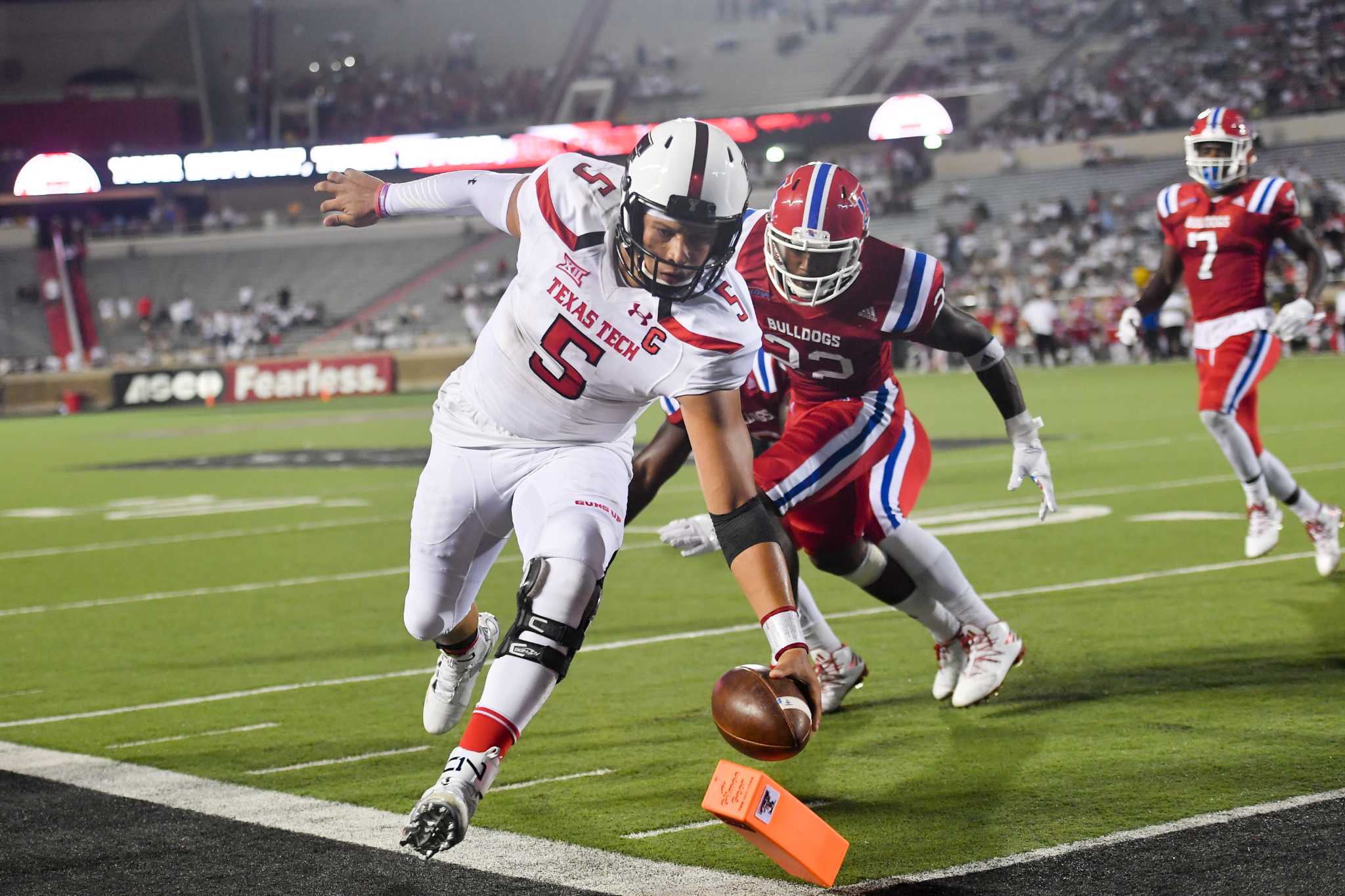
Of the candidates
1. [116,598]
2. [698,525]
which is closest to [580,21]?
[116,598]

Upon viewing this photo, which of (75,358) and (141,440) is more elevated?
(141,440)

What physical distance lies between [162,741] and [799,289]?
8.25 feet

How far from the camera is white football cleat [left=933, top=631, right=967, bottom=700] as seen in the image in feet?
17.6

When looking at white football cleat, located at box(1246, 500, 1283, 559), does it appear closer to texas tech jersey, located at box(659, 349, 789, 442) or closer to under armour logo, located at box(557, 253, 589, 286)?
texas tech jersey, located at box(659, 349, 789, 442)

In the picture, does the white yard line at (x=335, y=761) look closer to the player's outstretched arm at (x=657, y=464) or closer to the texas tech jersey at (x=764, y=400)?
the player's outstretched arm at (x=657, y=464)

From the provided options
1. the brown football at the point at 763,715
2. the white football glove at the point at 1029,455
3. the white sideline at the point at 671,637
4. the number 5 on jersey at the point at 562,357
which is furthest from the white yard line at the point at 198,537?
the brown football at the point at 763,715

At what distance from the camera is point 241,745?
506 centimetres

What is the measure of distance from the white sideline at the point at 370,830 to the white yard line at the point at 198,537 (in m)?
5.56

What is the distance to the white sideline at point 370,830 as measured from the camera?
3502mm

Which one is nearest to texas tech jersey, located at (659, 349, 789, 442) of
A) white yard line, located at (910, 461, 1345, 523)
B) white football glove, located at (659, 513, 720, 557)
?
white football glove, located at (659, 513, 720, 557)

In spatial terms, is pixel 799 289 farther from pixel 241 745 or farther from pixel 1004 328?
pixel 1004 328

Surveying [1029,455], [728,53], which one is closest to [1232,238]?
[1029,455]

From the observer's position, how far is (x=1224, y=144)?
25.4 feet

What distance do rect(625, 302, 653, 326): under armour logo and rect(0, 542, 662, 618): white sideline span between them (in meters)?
4.19
